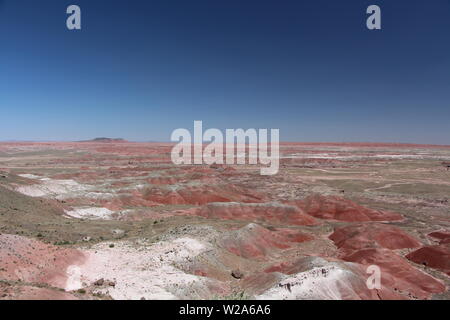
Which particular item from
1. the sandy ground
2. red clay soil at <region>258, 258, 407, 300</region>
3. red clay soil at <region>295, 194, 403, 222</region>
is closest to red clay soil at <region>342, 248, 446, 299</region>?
red clay soil at <region>258, 258, 407, 300</region>

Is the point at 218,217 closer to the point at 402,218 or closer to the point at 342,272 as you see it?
the point at 342,272

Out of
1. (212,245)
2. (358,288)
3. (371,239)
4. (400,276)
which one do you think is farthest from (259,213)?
(358,288)

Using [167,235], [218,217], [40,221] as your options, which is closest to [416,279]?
[167,235]

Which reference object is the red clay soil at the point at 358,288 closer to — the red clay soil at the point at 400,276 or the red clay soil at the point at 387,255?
the red clay soil at the point at 400,276

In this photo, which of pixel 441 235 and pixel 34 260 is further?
pixel 441 235

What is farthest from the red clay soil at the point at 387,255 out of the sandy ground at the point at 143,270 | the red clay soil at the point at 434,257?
the sandy ground at the point at 143,270

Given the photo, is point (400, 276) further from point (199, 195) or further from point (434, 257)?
point (199, 195)
